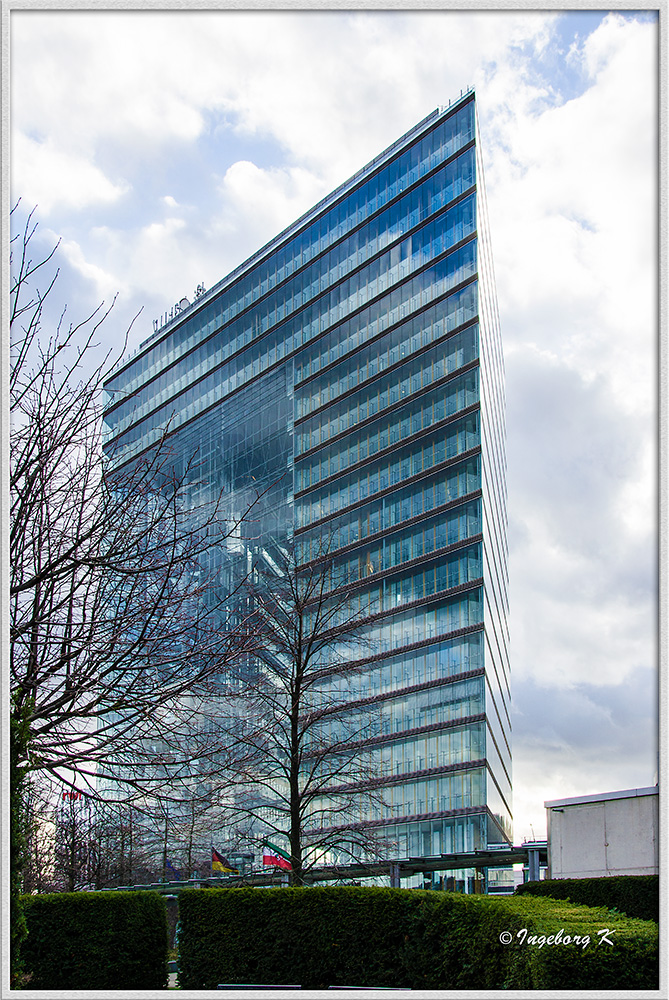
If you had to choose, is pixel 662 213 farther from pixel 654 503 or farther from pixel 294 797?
pixel 294 797

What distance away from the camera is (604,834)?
821 inches

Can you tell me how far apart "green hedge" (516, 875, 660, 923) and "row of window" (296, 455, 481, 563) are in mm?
34497

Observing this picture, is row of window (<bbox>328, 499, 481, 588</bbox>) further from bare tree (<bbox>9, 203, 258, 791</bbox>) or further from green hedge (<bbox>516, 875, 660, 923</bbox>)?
bare tree (<bbox>9, 203, 258, 791</bbox>)

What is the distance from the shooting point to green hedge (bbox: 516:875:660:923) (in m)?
17.5

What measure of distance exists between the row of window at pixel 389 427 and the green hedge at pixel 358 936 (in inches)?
1760

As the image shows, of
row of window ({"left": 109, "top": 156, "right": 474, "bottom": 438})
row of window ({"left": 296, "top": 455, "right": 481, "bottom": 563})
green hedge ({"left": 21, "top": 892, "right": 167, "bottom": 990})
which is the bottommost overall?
green hedge ({"left": 21, "top": 892, "right": 167, "bottom": 990})

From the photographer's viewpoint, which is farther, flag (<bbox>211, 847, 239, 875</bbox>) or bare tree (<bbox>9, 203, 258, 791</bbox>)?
flag (<bbox>211, 847, 239, 875</bbox>)

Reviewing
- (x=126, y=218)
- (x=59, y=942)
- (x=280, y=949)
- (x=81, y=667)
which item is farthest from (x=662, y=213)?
(x=59, y=942)

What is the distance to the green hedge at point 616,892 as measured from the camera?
687 inches

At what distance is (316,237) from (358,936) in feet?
212

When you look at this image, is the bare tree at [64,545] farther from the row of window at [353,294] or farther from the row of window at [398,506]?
the row of window at [353,294]

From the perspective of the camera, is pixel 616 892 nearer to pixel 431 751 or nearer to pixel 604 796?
pixel 604 796

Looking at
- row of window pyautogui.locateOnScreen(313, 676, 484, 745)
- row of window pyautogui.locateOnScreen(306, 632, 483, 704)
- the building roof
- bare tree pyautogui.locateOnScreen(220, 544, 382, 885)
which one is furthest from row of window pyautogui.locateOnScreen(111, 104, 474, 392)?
the building roof

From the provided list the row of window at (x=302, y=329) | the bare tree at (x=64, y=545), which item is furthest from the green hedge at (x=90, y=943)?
the row of window at (x=302, y=329)
